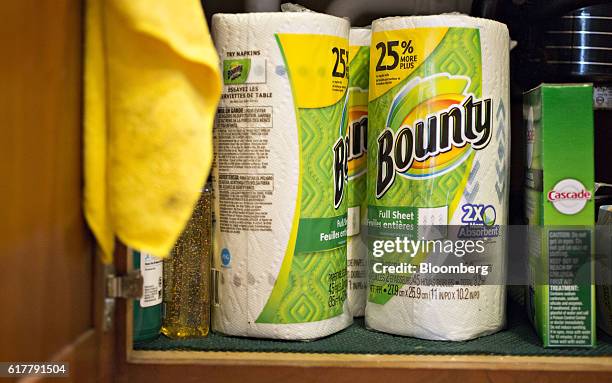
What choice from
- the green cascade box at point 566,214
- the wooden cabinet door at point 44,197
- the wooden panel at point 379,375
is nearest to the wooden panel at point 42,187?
the wooden cabinet door at point 44,197

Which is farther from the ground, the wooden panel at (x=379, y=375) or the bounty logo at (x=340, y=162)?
the bounty logo at (x=340, y=162)

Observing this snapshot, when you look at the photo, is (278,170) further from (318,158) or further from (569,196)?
(569,196)

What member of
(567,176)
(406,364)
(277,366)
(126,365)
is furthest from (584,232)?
(126,365)

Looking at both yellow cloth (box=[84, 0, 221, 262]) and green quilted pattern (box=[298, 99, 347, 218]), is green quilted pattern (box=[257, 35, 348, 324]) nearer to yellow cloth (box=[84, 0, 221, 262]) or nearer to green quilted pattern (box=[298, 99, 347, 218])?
green quilted pattern (box=[298, 99, 347, 218])

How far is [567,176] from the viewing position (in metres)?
0.70

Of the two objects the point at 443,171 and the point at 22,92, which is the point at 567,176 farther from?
the point at 22,92

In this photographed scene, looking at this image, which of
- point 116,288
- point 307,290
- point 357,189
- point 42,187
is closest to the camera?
point 42,187

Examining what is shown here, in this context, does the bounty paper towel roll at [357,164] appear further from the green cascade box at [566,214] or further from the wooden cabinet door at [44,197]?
the wooden cabinet door at [44,197]

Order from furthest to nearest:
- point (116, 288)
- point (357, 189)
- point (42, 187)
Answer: point (357, 189)
point (116, 288)
point (42, 187)

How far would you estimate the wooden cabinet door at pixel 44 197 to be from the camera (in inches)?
17.3

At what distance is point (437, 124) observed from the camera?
2.35 ft

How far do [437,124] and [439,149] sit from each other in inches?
1.0

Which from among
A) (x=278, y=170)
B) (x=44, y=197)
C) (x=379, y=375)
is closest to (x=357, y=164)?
(x=278, y=170)

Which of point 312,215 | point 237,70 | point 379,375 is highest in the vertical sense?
point 237,70
